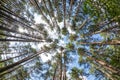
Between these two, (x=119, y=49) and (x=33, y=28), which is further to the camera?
(x=33, y=28)

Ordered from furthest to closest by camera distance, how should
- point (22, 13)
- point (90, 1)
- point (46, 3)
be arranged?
1. point (22, 13)
2. point (46, 3)
3. point (90, 1)

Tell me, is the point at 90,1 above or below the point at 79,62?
above

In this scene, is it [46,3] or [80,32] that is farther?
[46,3]

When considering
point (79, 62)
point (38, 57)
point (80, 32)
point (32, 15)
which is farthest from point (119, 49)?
point (32, 15)

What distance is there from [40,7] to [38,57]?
16.7 feet

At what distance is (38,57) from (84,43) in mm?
5029

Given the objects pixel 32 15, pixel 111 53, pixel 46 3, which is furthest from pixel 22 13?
pixel 111 53

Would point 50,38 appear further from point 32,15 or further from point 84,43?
point 84,43

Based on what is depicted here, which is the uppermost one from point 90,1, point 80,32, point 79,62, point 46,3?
point 46,3

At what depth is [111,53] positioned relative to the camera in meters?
13.9

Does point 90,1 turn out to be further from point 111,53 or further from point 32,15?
point 32,15

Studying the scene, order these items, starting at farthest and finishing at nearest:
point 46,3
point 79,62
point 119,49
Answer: point 46,3 → point 79,62 → point 119,49

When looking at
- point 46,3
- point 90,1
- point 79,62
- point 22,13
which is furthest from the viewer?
point 22,13

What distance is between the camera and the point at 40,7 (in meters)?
19.6
